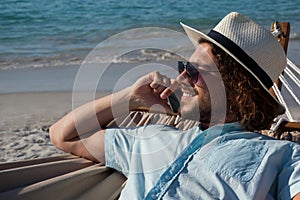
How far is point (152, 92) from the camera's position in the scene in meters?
1.95

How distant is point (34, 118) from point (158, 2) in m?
8.24

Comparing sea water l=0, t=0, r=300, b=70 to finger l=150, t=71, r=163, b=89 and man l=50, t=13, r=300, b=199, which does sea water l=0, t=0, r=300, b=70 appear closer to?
finger l=150, t=71, r=163, b=89

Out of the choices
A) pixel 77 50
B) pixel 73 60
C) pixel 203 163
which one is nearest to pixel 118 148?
pixel 203 163

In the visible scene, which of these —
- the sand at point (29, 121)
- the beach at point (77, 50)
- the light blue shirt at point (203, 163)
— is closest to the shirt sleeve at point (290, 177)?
the light blue shirt at point (203, 163)

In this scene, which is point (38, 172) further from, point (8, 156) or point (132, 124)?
point (8, 156)

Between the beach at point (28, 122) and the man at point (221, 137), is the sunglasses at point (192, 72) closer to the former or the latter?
the man at point (221, 137)

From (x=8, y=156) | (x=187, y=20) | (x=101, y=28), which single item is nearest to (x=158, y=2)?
(x=187, y=20)

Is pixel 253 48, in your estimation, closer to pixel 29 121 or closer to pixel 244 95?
pixel 244 95

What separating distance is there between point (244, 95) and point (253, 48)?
0.13 m

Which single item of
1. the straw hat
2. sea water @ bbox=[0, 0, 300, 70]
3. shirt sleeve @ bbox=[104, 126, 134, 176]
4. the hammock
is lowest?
sea water @ bbox=[0, 0, 300, 70]

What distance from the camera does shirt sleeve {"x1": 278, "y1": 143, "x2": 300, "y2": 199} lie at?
4.91 feet

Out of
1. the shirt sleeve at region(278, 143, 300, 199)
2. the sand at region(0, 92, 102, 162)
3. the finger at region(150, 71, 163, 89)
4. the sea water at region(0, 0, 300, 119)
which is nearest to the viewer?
the shirt sleeve at region(278, 143, 300, 199)

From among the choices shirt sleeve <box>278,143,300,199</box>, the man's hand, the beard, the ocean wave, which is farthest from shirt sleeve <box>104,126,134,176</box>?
the ocean wave

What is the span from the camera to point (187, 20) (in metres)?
10.7
